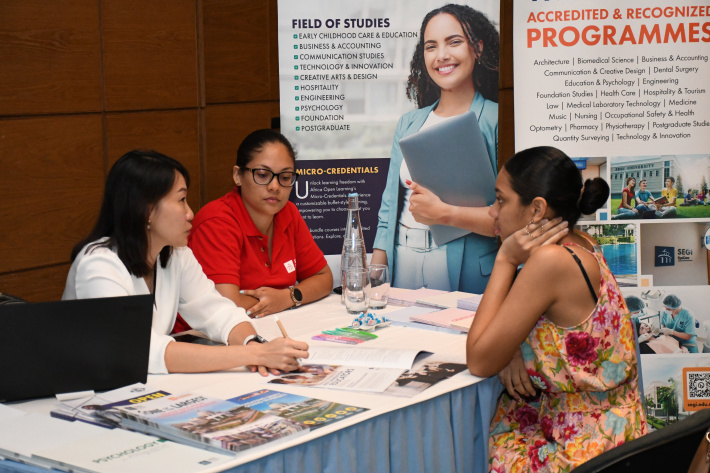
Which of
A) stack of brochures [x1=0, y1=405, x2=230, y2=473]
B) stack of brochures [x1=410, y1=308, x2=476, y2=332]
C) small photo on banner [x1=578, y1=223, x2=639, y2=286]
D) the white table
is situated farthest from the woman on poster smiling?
stack of brochures [x1=0, y1=405, x2=230, y2=473]

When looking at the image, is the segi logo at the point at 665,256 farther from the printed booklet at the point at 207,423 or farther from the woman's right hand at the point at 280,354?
the printed booklet at the point at 207,423

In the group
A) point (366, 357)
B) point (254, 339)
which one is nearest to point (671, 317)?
point (366, 357)

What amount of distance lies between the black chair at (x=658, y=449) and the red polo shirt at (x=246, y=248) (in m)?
1.80

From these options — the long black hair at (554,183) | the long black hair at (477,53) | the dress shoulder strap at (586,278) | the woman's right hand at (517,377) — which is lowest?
the woman's right hand at (517,377)

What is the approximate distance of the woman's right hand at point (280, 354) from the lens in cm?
209

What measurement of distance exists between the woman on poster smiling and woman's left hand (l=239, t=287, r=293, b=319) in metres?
1.22

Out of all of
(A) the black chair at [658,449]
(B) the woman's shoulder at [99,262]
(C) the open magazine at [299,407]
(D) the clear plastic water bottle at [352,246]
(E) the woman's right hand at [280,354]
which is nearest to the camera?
(A) the black chair at [658,449]

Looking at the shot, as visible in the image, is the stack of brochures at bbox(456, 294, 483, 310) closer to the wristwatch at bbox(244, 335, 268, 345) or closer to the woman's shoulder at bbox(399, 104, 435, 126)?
the wristwatch at bbox(244, 335, 268, 345)

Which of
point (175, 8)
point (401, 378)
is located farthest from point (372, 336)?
point (175, 8)

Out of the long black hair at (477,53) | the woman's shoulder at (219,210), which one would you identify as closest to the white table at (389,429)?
the woman's shoulder at (219,210)

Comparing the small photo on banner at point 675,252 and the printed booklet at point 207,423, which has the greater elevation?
the small photo on banner at point 675,252

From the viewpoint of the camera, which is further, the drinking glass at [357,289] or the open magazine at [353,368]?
the drinking glass at [357,289]

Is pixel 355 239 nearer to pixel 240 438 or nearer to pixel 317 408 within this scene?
pixel 317 408

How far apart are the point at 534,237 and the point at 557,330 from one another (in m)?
0.26
